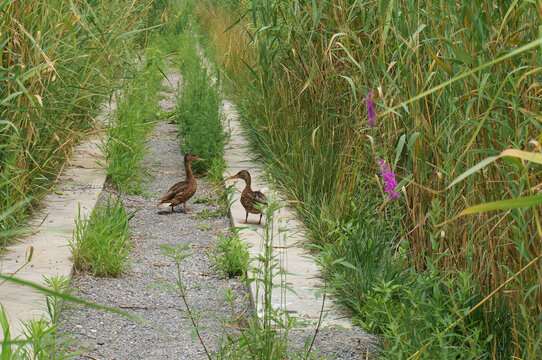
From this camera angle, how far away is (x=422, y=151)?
149 inches

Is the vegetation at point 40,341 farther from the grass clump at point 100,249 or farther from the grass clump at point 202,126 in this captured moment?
the grass clump at point 202,126

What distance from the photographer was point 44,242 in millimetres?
4719

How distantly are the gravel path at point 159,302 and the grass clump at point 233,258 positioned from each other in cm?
6

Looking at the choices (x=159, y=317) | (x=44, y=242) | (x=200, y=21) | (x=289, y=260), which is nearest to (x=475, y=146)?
(x=289, y=260)

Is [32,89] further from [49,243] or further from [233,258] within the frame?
[233,258]

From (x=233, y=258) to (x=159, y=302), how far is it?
0.57 meters

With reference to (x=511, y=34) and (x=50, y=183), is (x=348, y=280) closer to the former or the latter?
(x=511, y=34)

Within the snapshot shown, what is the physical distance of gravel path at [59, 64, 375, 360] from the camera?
141 inches

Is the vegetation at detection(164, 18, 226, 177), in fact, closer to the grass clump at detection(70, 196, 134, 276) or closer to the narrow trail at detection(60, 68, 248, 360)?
the narrow trail at detection(60, 68, 248, 360)

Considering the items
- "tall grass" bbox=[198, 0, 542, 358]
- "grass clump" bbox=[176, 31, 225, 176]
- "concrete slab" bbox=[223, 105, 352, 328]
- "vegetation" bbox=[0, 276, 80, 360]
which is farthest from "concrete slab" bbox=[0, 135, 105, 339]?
"tall grass" bbox=[198, 0, 542, 358]

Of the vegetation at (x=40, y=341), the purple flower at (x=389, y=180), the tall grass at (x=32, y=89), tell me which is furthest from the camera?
the tall grass at (x=32, y=89)

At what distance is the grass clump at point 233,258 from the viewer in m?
4.59

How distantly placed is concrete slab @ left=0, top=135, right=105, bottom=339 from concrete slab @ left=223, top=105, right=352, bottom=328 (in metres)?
1.06

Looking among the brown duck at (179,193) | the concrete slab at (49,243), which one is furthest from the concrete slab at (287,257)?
the concrete slab at (49,243)
